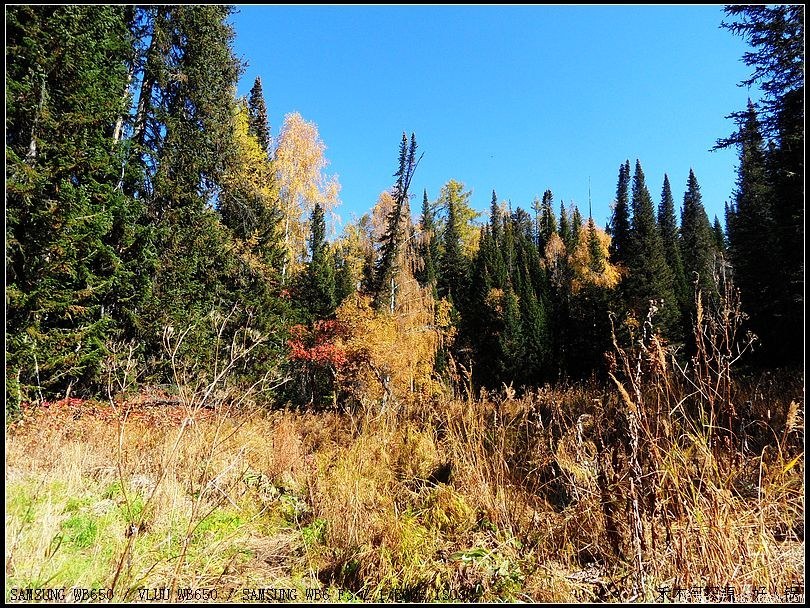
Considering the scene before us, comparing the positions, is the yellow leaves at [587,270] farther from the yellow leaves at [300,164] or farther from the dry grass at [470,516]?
the dry grass at [470,516]

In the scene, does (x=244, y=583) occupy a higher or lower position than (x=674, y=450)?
lower

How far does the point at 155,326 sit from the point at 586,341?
31.6 metres

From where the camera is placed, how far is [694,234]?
4644 cm

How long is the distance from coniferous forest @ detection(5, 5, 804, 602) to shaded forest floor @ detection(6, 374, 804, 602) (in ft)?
0.06

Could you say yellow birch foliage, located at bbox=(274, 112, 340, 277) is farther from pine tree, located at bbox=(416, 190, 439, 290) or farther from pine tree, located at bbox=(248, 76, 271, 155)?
pine tree, located at bbox=(416, 190, 439, 290)

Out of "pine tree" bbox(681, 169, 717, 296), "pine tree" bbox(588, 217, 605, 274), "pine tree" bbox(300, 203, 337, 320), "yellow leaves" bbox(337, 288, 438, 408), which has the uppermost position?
"pine tree" bbox(681, 169, 717, 296)

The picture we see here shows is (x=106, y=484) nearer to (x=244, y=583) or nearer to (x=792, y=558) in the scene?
(x=244, y=583)

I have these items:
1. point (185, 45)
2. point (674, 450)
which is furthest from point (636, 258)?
point (674, 450)

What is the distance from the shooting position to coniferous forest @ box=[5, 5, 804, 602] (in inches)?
77.1

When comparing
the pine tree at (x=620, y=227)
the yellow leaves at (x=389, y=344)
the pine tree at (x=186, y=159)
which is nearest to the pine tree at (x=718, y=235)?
the pine tree at (x=620, y=227)

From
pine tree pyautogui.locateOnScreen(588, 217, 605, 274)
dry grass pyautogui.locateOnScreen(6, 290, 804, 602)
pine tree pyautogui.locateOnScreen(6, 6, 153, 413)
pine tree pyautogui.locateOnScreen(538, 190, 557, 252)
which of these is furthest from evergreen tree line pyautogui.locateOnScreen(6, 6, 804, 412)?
pine tree pyautogui.locateOnScreen(538, 190, 557, 252)

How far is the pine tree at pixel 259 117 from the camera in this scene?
2297cm

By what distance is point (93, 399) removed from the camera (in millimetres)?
8461

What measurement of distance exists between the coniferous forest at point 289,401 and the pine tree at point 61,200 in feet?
0.17
